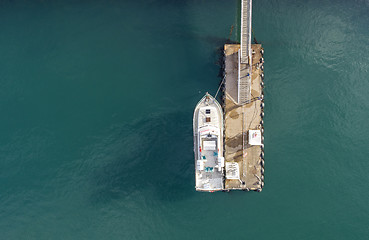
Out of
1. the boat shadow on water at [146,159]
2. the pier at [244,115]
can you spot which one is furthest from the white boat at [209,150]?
the boat shadow on water at [146,159]

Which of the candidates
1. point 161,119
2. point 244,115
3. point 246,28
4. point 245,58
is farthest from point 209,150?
point 246,28

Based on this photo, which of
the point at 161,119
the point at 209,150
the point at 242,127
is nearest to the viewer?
the point at 209,150

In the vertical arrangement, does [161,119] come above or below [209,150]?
above

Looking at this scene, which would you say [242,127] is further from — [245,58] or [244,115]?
[245,58]

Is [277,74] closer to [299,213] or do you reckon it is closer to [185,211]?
[299,213]

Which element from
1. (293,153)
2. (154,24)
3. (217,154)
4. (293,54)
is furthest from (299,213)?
(154,24)

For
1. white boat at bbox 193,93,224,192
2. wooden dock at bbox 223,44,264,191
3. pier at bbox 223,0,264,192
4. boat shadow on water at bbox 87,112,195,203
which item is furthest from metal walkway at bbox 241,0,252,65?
boat shadow on water at bbox 87,112,195,203

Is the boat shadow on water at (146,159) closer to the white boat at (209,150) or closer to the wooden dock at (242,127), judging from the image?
the white boat at (209,150)
